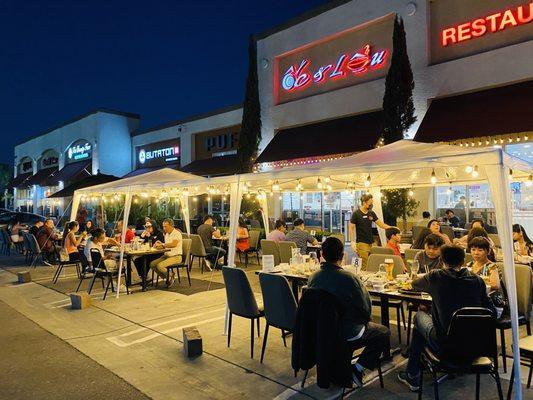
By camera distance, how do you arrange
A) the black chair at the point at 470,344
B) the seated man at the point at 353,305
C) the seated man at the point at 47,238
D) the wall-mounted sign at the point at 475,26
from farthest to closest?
the seated man at the point at 47,238
the wall-mounted sign at the point at 475,26
the seated man at the point at 353,305
the black chair at the point at 470,344

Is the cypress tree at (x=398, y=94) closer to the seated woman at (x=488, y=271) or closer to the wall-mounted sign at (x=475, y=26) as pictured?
the wall-mounted sign at (x=475, y=26)

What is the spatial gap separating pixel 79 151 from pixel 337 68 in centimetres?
2405

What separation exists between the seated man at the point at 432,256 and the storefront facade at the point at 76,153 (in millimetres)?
27407

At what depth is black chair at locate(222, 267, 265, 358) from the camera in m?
5.34

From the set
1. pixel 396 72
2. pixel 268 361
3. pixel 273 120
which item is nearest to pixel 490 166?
pixel 268 361

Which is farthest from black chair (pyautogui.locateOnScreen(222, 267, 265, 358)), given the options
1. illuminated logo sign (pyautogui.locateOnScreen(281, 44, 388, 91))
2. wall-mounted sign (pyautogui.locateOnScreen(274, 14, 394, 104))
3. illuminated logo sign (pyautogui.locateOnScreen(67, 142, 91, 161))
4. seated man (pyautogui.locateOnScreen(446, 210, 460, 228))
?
illuminated logo sign (pyautogui.locateOnScreen(67, 142, 91, 161))

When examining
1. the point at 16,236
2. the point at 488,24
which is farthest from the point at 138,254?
the point at 488,24

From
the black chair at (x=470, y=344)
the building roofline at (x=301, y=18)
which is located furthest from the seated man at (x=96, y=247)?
the building roofline at (x=301, y=18)

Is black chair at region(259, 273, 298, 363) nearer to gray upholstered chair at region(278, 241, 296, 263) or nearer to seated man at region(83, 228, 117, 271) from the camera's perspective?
gray upholstered chair at region(278, 241, 296, 263)

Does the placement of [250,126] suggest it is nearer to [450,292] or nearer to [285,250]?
[285,250]

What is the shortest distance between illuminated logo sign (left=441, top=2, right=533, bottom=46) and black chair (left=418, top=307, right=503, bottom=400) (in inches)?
420

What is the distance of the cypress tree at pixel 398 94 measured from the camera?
13.4 meters

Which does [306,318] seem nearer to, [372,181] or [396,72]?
[372,181]

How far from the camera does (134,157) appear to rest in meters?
30.7
